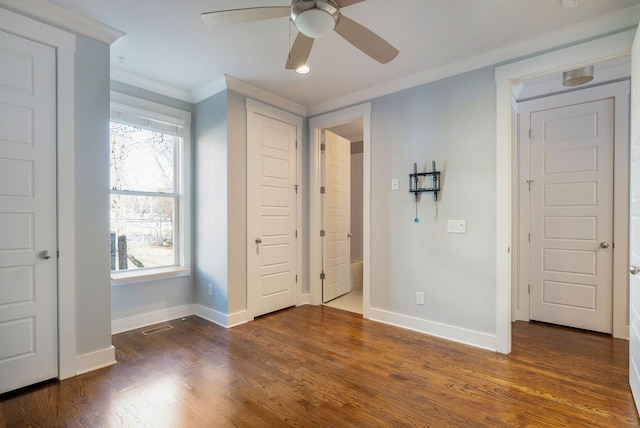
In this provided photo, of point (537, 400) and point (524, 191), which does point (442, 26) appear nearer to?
point (524, 191)

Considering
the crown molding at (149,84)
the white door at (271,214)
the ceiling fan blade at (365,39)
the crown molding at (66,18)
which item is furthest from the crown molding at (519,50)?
the crown molding at (66,18)

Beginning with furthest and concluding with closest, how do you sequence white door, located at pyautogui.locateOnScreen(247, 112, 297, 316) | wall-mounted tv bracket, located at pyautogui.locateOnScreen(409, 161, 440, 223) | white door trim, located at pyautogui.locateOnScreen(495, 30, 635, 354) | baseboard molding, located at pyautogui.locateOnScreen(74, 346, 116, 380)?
white door, located at pyautogui.locateOnScreen(247, 112, 297, 316), wall-mounted tv bracket, located at pyautogui.locateOnScreen(409, 161, 440, 223), white door trim, located at pyautogui.locateOnScreen(495, 30, 635, 354), baseboard molding, located at pyautogui.locateOnScreen(74, 346, 116, 380)

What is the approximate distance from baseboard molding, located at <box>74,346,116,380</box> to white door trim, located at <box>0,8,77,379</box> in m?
0.04

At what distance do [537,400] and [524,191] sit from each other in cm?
226

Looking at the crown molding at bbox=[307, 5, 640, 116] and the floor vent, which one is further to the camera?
the floor vent

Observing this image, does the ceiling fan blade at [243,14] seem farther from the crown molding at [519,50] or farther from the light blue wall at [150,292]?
the light blue wall at [150,292]

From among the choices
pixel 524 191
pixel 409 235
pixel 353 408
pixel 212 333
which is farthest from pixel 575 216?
pixel 212 333

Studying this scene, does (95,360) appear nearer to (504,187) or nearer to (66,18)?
(66,18)

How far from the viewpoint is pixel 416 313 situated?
10.3ft

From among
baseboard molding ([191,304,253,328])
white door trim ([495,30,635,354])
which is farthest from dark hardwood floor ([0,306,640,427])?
white door trim ([495,30,635,354])

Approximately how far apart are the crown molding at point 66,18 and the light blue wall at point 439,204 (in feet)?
8.11

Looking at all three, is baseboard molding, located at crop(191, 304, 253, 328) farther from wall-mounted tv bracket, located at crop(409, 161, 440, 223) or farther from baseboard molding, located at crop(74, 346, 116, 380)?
wall-mounted tv bracket, located at crop(409, 161, 440, 223)

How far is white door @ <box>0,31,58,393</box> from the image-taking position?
198cm

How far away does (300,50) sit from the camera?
1.86 m
